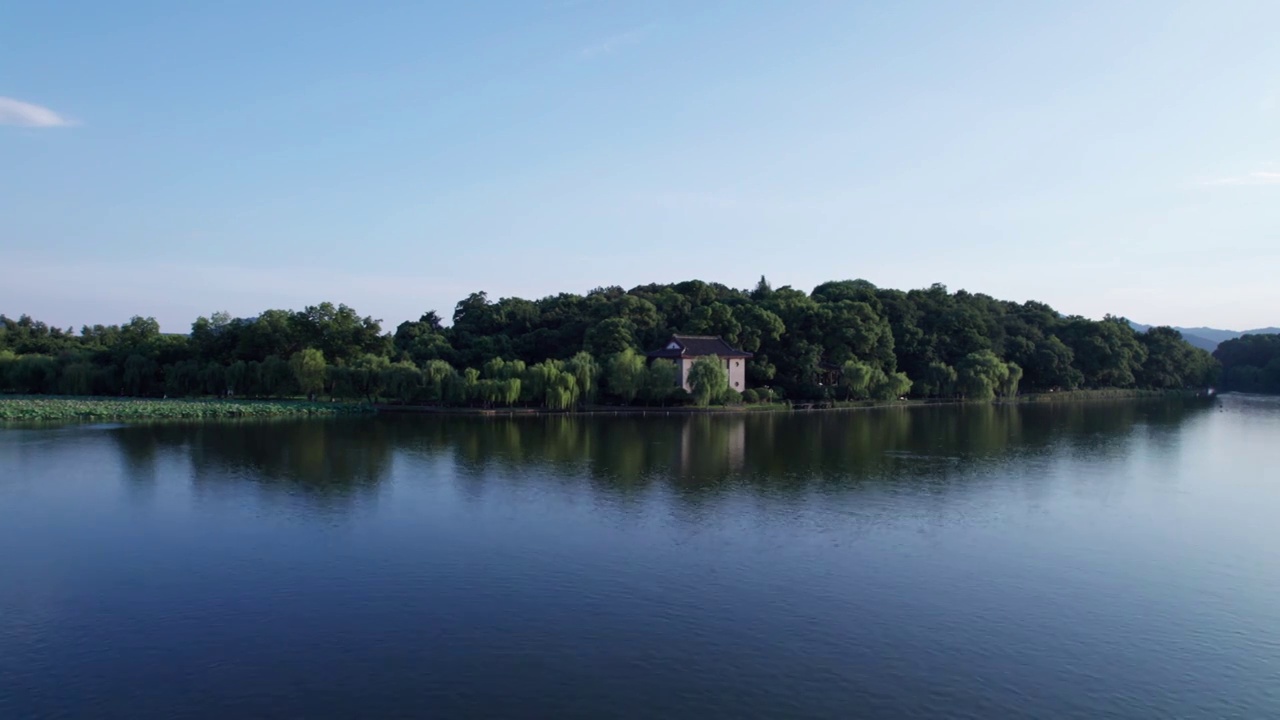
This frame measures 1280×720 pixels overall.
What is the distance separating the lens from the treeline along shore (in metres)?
39.8

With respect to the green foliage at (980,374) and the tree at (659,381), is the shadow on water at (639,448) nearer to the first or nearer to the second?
the tree at (659,381)

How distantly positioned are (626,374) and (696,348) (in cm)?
469

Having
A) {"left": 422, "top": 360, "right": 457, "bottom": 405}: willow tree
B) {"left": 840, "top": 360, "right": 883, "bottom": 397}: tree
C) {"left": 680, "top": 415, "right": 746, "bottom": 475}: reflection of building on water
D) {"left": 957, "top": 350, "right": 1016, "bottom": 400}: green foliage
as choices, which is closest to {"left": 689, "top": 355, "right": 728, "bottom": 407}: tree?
{"left": 680, "top": 415, "right": 746, "bottom": 475}: reflection of building on water

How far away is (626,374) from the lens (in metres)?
39.4

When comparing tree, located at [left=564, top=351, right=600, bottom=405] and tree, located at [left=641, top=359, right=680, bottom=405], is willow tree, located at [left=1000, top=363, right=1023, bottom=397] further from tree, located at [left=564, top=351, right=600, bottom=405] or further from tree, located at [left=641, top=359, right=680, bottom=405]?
tree, located at [left=564, top=351, right=600, bottom=405]

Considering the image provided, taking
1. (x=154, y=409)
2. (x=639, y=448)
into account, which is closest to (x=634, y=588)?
(x=639, y=448)

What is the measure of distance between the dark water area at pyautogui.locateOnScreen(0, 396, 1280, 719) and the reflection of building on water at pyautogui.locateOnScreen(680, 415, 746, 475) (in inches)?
22.8

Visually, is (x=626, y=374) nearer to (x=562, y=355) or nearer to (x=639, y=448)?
(x=562, y=355)

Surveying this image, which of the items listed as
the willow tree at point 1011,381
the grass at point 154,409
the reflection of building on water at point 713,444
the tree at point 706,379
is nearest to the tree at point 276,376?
the grass at point 154,409

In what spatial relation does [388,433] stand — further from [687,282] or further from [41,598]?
[687,282]

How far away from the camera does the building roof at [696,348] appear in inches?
1645

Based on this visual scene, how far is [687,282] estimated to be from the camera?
52.4 m

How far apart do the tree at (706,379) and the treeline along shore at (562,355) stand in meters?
0.07

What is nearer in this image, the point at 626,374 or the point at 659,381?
the point at 626,374
